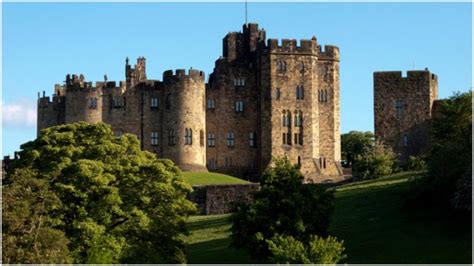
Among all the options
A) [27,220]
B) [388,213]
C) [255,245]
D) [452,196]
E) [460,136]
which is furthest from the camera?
[460,136]

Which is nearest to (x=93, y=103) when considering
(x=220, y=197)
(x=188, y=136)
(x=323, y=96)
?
(x=188, y=136)

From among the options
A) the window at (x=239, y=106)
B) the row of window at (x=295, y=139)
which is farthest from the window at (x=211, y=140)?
the row of window at (x=295, y=139)

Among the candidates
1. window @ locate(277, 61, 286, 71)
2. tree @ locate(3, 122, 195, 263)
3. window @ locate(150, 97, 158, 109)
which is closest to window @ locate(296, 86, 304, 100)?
window @ locate(277, 61, 286, 71)

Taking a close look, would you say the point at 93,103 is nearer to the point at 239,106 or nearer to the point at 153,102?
the point at 153,102

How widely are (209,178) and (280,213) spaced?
36.4 meters

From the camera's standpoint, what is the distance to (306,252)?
49844 mm

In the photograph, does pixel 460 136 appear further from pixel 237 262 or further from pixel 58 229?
pixel 58 229

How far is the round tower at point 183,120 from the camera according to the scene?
317 ft

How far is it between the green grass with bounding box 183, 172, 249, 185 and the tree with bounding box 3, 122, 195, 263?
26787 mm

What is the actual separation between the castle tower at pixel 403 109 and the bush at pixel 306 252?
4420 cm

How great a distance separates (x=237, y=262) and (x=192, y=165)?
3963cm

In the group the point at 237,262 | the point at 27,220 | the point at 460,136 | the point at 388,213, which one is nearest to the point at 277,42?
the point at 460,136

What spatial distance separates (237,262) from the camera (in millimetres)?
56812

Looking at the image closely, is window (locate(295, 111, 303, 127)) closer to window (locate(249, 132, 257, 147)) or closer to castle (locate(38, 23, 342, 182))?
castle (locate(38, 23, 342, 182))
